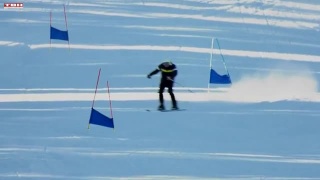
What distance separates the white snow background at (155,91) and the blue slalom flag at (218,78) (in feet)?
0.27

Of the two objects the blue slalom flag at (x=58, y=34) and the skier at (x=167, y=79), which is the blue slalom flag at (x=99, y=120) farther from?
the blue slalom flag at (x=58, y=34)

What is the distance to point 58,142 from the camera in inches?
220

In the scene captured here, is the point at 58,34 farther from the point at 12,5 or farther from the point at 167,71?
the point at 167,71

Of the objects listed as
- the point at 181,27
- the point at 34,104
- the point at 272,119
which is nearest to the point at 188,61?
the point at 181,27

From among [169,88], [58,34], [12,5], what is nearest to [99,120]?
[169,88]

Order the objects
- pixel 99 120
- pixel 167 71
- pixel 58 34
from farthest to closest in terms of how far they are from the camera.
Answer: pixel 58 34 → pixel 167 71 → pixel 99 120

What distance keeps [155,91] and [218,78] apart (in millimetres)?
680

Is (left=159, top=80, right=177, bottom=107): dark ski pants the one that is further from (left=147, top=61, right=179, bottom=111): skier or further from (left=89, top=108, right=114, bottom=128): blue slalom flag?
(left=89, top=108, right=114, bottom=128): blue slalom flag

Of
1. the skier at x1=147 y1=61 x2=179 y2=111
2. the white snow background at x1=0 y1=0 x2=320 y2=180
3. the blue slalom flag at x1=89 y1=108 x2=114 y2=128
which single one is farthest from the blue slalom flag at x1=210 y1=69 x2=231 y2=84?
the blue slalom flag at x1=89 y1=108 x2=114 y2=128

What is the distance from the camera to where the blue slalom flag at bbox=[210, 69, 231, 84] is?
6449 millimetres

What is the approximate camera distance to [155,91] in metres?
6.51

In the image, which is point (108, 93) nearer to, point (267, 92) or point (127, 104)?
point (127, 104)

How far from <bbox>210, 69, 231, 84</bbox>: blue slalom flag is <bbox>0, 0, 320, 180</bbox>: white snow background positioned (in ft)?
0.27

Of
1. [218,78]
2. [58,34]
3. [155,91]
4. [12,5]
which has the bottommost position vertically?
[155,91]
